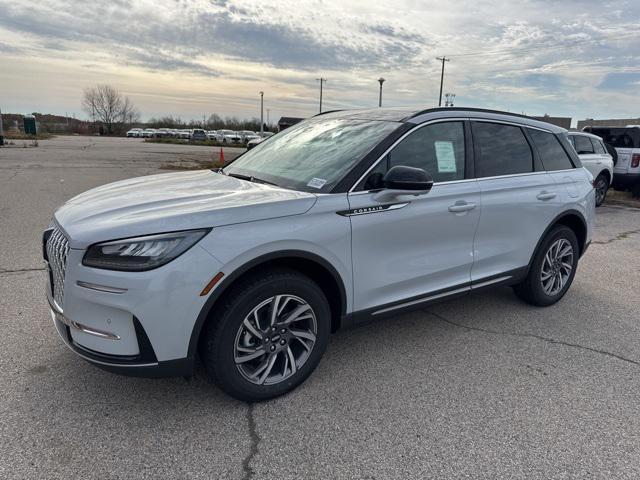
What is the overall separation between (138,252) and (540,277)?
12.0ft

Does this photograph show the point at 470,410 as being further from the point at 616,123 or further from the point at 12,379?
the point at 616,123

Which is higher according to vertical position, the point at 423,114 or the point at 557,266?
the point at 423,114

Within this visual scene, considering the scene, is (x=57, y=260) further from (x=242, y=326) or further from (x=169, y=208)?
(x=242, y=326)

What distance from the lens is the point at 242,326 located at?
269 cm

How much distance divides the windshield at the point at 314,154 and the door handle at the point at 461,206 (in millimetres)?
742

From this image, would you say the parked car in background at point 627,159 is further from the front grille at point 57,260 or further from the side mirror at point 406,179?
the front grille at point 57,260

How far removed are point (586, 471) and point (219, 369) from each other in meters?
2.00

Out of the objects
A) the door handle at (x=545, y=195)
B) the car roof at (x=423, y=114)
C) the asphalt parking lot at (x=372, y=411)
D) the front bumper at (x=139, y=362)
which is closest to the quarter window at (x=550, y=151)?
the car roof at (x=423, y=114)

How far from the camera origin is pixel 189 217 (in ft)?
8.21

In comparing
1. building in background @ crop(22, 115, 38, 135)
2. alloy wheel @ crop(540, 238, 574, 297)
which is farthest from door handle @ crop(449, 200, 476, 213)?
building in background @ crop(22, 115, 38, 135)

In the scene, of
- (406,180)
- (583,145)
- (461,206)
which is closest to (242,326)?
(406,180)

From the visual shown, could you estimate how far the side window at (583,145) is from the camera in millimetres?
11438

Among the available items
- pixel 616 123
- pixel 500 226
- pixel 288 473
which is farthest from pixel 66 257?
pixel 616 123

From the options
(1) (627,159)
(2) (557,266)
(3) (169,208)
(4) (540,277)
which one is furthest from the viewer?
(1) (627,159)
